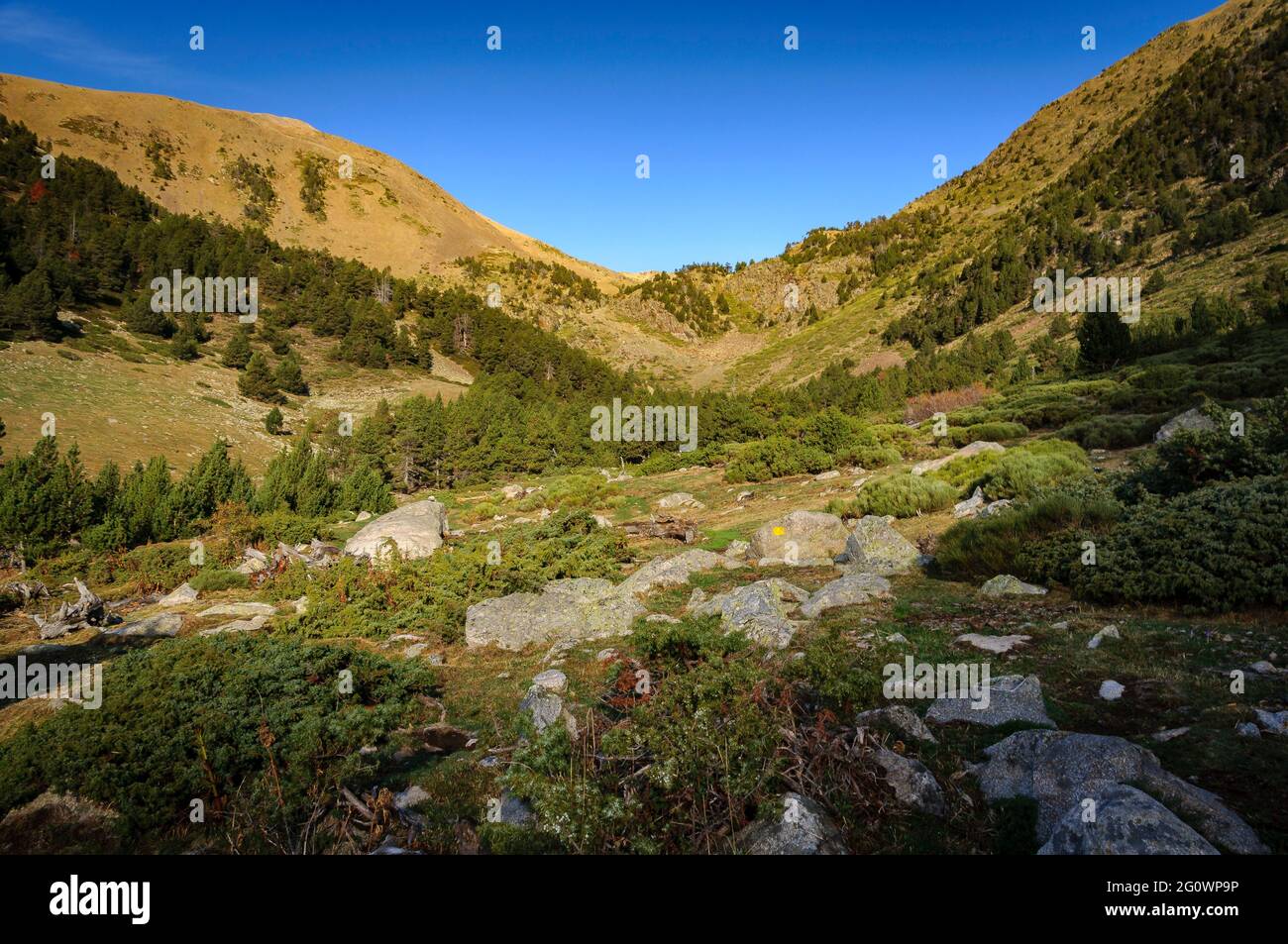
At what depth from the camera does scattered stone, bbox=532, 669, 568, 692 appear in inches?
308

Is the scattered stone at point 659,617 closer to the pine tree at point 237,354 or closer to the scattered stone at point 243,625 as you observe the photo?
the scattered stone at point 243,625

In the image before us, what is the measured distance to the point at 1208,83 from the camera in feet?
214

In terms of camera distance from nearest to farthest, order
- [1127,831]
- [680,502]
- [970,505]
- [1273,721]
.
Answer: [1127,831] → [1273,721] → [970,505] → [680,502]

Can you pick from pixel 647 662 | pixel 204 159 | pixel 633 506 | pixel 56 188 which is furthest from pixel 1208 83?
pixel 204 159

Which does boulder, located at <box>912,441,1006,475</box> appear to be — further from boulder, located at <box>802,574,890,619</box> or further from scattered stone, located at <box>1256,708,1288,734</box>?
scattered stone, located at <box>1256,708,1288,734</box>

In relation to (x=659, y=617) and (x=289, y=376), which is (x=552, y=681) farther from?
(x=289, y=376)

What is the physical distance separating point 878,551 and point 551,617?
707 cm

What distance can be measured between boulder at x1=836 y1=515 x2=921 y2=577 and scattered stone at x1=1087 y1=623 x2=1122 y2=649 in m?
4.79

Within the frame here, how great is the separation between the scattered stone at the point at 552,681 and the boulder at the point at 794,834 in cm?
448

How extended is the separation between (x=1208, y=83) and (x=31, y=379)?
112 metres

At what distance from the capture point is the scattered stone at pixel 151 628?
12.0 meters

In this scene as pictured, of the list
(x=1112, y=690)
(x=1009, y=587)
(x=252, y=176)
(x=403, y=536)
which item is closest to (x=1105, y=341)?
(x=1009, y=587)

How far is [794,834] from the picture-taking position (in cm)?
352

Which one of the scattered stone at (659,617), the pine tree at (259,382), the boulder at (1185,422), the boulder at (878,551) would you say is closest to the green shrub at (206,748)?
the scattered stone at (659,617)
